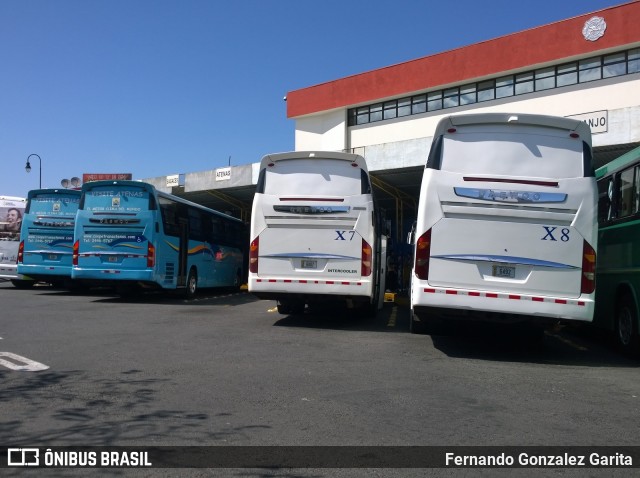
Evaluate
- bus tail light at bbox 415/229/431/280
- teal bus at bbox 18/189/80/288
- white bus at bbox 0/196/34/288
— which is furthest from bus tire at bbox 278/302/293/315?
white bus at bbox 0/196/34/288

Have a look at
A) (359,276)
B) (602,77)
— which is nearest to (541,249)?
(359,276)

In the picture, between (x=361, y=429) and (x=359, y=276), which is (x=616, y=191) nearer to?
(x=359, y=276)

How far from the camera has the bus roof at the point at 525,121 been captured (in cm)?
838

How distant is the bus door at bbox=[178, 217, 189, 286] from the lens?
18.3 meters

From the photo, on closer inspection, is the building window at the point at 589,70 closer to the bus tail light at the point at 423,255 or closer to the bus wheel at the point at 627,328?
the bus wheel at the point at 627,328

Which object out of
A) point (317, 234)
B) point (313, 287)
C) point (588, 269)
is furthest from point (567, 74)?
point (588, 269)

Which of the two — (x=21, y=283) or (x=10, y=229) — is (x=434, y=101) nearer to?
(x=10, y=229)

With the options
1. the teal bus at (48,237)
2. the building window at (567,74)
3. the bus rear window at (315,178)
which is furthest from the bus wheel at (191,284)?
the building window at (567,74)

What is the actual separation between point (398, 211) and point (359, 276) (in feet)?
50.5

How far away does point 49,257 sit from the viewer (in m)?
19.2

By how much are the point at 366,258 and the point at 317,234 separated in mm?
1060

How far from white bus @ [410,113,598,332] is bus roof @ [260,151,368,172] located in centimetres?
319

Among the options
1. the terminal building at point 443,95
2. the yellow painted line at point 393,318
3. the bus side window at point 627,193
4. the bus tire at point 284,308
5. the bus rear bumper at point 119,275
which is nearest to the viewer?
the bus side window at point 627,193

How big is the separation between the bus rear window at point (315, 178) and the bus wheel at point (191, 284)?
844 cm
